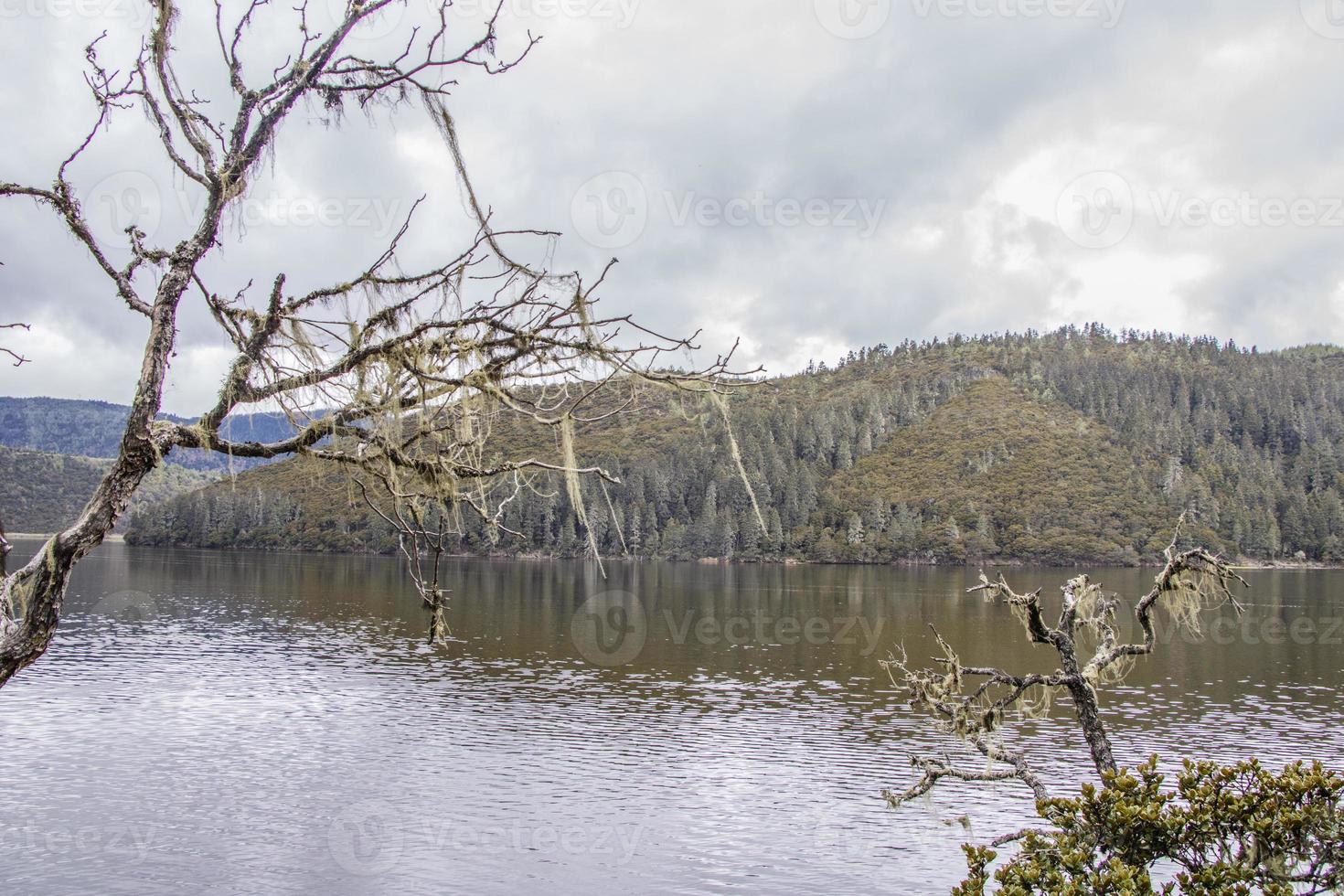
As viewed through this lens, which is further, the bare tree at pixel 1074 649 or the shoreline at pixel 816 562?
the shoreline at pixel 816 562

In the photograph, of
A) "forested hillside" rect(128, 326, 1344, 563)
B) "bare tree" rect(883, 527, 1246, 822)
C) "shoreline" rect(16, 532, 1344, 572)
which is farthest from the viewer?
"forested hillside" rect(128, 326, 1344, 563)

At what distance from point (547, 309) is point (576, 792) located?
875 inches

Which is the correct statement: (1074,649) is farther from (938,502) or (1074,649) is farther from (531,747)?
(938,502)

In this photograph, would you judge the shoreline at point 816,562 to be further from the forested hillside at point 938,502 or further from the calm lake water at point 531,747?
the calm lake water at point 531,747

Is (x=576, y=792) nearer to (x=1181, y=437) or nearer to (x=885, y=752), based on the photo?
(x=885, y=752)

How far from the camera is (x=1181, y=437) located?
185875 mm

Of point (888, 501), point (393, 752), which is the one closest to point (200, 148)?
point (393, 752)

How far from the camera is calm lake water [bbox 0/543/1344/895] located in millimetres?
19547

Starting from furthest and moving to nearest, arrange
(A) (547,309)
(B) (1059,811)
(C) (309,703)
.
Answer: (C) (309,703) → (B) (1059,811) → (A) (547,309)

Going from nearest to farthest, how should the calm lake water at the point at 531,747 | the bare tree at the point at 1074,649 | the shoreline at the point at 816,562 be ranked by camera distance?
1. the bare tree at the point at 1074,649
2. the calm lake water at the point at 531,747
3. the shoreline at the point at 816,562

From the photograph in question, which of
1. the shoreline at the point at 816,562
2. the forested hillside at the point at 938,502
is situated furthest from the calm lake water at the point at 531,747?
the forested hillside at the point at 938,502

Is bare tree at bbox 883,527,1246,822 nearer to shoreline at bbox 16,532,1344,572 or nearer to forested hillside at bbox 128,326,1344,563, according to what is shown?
shoreline at bbox 16,532,1344,572

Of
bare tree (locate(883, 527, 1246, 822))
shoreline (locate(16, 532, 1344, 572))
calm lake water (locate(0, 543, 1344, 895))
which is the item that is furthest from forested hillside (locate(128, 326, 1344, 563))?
bare tree (locate(883, 527, 1246, 822))

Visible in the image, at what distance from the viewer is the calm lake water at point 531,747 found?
19547 millimetres
